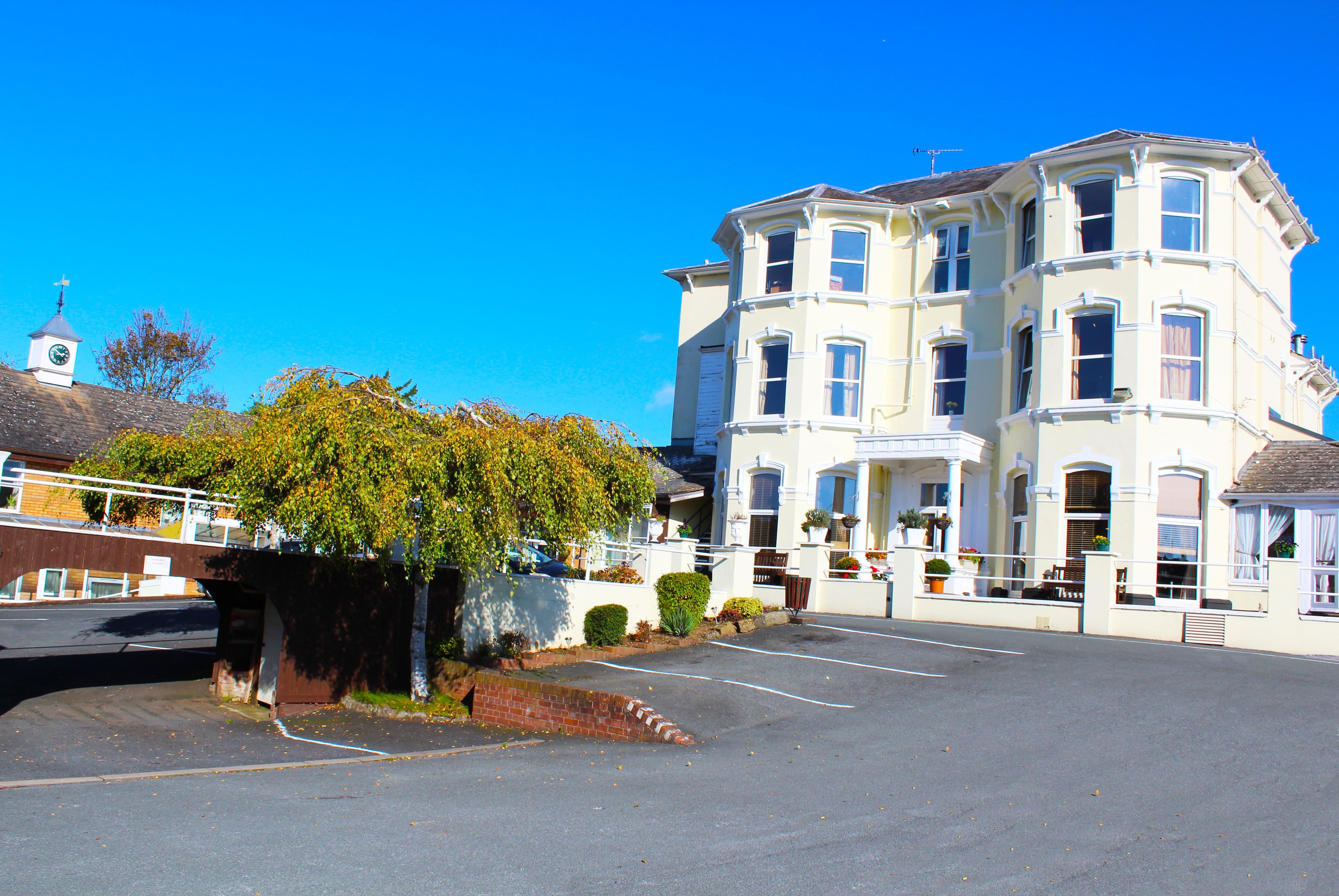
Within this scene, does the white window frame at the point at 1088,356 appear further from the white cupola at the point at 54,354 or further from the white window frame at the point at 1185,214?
the white cupola at the point at 54,354

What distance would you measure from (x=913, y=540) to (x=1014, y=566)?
100.0 inches

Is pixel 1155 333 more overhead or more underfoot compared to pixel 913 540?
more overhead

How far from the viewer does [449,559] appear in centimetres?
1396

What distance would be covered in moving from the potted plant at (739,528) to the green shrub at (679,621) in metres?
5.77

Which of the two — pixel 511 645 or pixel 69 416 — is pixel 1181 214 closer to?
pixel 511 645

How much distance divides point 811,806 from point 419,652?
7.96 m

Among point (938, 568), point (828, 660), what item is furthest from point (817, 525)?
point (828, 660)

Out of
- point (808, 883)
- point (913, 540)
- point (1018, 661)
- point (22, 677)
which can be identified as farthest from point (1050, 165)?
point (22, 677)

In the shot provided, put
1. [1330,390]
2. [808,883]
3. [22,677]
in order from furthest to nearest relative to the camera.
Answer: [1330,390], [22,677], [808,883]

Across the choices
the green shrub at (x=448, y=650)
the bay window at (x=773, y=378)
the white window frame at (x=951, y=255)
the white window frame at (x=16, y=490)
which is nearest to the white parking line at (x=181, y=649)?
the white window frame at (x=16, y=490)

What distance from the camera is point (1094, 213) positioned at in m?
22.4

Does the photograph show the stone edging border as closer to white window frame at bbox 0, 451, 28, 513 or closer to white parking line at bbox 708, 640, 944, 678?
white parking line at bbox 708, 640, 944, 678

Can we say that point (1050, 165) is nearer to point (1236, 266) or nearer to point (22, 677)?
point (1236, 266)

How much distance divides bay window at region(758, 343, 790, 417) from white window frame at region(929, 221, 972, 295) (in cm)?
405
